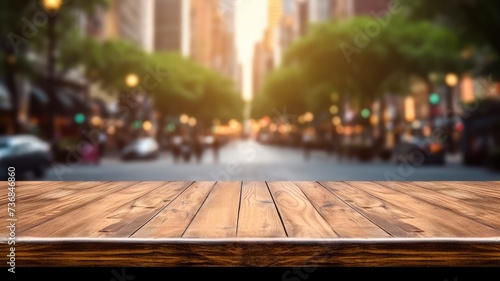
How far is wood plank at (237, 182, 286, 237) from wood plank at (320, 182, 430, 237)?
1.28ft

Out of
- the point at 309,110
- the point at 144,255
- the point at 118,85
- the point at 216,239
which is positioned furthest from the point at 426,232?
the point at 309,110

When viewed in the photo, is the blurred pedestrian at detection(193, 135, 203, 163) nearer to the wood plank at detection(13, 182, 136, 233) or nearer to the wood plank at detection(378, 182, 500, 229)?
the wood plank at detection(13, 182, 136, 233)

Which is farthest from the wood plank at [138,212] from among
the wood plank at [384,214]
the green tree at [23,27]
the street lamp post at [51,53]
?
the street lamp post at [51,53]

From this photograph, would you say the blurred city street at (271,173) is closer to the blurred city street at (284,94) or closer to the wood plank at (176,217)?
the blurred city street at (284,94)

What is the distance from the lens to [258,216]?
2549 millimetres

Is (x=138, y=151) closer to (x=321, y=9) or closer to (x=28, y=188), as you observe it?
(x=28, y=188)

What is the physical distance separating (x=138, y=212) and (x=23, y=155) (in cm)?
1884

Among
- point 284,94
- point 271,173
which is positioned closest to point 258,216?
point 271,173

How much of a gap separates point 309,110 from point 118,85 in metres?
32.6

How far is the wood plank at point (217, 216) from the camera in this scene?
215cm

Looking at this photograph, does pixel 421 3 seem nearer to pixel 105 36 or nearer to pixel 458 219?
pixel 458 219

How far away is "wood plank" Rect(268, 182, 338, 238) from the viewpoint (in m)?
2.14

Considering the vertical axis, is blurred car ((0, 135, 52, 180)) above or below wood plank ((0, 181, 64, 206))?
below

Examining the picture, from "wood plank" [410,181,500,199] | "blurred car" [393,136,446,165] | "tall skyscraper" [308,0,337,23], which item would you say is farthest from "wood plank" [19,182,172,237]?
"tall skyscraper" [308,0,337,23]
